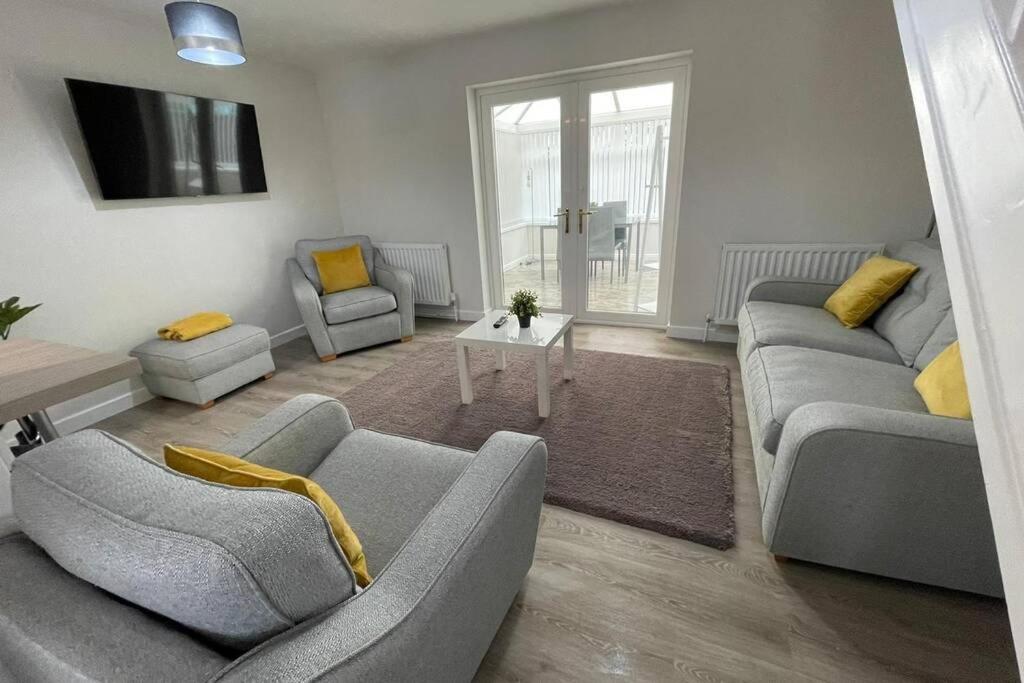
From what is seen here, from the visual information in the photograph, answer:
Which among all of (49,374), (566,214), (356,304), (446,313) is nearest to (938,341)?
(566,214)

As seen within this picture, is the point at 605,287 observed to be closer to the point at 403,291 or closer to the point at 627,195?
the point at 627,195

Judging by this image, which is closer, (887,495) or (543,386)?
(887,495)

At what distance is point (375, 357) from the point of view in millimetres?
3344

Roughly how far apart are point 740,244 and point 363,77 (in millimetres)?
3461

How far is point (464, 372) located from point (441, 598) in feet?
5.60

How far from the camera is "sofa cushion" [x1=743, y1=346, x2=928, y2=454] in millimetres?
1454

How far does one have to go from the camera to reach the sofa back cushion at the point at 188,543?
0.53 m

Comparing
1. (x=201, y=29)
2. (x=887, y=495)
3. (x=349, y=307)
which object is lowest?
(x=887, y=495)

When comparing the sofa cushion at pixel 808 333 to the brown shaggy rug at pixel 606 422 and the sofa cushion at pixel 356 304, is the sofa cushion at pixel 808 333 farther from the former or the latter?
the sofa cushion at pixel 356 304

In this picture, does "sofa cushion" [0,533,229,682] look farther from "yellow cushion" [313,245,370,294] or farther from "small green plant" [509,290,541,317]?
"yellow cushion" [313,245,370,294]

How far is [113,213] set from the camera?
260 cm

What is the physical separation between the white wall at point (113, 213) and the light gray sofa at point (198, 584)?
2.49 meters

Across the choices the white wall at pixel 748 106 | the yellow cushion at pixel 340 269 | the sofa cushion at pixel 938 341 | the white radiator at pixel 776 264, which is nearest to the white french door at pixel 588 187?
the white wall at pixel 748 106

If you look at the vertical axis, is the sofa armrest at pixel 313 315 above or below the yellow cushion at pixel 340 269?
below
